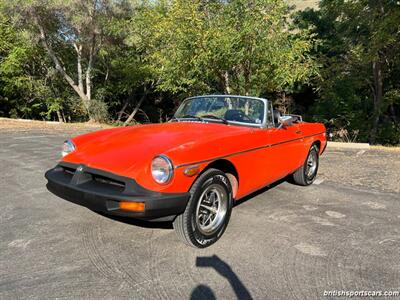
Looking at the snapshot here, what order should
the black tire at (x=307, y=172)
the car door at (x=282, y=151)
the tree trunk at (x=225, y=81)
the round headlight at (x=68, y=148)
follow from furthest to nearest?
the tree trunk at (x=225, y=81) < the black tire at (x=307, y=172) < the car door at (x=282, y=151) < the round headlight at (x=68, y=148)

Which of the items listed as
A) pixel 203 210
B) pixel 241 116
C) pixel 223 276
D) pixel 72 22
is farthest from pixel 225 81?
pixel 72 22

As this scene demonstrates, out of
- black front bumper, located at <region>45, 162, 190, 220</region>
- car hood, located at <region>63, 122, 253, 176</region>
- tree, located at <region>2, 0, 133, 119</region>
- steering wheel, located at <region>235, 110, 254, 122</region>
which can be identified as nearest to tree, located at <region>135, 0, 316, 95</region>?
steering wheel, located at <region>235, 110, 254, 122</region>

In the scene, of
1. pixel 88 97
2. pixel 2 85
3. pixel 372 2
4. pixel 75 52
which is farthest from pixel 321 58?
pixel 2 85

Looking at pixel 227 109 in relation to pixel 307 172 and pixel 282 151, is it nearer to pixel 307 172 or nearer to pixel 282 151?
pixel 282 151

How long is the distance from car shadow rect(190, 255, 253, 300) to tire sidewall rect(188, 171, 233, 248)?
0.20 metres

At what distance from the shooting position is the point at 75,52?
20.3m

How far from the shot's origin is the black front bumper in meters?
2.99

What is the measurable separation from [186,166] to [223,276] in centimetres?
97

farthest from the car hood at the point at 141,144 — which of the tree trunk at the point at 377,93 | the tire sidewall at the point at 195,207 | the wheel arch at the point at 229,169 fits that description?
the tree trunk at the point at 377,93

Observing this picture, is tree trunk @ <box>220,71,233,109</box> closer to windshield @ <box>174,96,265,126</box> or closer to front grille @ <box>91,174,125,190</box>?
windshield @ <box>174,96,265,126</box>

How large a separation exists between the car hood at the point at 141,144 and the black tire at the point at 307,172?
1.76 meters

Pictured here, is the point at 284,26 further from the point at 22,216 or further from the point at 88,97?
the point at 88,97

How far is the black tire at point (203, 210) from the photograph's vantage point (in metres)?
3.21

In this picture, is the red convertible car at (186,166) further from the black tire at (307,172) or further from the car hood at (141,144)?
the black tire at (307,172)
